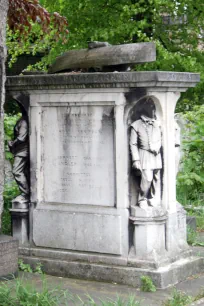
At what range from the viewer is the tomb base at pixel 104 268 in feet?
24.5

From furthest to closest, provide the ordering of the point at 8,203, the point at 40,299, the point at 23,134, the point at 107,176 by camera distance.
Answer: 1. the point at 8,203
2. the point at 23,134
3. the point at 107,176
4. the point at 40,299

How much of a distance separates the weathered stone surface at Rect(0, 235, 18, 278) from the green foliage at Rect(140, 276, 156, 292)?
1.31 metres

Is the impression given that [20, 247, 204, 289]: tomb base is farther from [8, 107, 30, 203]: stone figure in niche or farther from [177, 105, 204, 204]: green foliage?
[177, 105, 204, 204]: green foliage

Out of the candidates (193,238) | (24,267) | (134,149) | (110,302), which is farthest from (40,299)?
(193,238)

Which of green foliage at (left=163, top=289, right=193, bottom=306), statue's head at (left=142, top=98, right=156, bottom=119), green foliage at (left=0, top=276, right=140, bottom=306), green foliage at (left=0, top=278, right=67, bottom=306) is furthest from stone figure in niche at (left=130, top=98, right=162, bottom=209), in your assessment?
green foliage at (left=0, top=278, right=67, bottom=306)

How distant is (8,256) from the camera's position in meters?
7.53

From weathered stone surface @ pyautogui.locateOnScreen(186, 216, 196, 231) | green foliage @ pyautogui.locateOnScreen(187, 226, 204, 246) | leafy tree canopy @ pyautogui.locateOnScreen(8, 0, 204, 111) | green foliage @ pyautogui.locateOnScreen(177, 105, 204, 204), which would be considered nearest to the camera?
green foliage @ pyautogui.locateOnScreen(187, 226, 204, 246)

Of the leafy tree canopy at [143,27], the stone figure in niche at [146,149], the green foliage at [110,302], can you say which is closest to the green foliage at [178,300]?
the green foliage at [110,302]

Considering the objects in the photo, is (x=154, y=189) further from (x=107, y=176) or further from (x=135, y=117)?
(x=135, y=117)

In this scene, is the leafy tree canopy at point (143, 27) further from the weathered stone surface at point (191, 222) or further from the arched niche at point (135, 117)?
the arched niche at point (135, 117)

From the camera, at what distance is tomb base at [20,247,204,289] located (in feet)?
24.5

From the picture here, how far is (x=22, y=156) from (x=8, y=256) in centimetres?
132

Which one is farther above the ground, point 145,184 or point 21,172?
point 21,172

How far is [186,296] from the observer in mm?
6809
